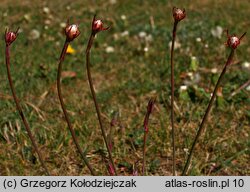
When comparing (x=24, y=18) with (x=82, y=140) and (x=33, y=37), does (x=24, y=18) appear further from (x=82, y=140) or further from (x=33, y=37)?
(x=82, y=140)

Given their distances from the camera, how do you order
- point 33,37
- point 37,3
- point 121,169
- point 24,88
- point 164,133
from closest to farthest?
point 121,169 → point 164,133 → point 24,88 → point 33,37 → point 37,3

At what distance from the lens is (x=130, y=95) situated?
3000 millimetres

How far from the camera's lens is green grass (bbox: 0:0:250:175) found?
7.50 ft

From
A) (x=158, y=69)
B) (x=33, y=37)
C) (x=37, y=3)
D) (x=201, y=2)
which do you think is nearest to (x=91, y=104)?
(x=158, y=69)

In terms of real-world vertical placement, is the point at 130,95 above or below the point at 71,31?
above

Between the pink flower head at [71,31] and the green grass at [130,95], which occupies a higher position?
the green grass at [130,95]

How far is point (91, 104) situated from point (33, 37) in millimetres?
1544

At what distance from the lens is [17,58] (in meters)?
3.66

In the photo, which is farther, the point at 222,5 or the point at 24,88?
the point at 222,5

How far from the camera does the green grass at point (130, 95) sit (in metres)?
2.29

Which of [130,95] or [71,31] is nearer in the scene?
[71,31]

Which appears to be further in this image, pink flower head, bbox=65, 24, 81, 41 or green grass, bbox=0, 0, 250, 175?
green grass, bbox=0, 0, 250, 175

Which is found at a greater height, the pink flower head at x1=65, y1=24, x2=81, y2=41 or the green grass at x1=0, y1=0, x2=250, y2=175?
the green grass at x1=0, y1=0, x2=250, y2=175

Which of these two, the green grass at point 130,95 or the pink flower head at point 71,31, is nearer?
the pink flower head at point 71,31
